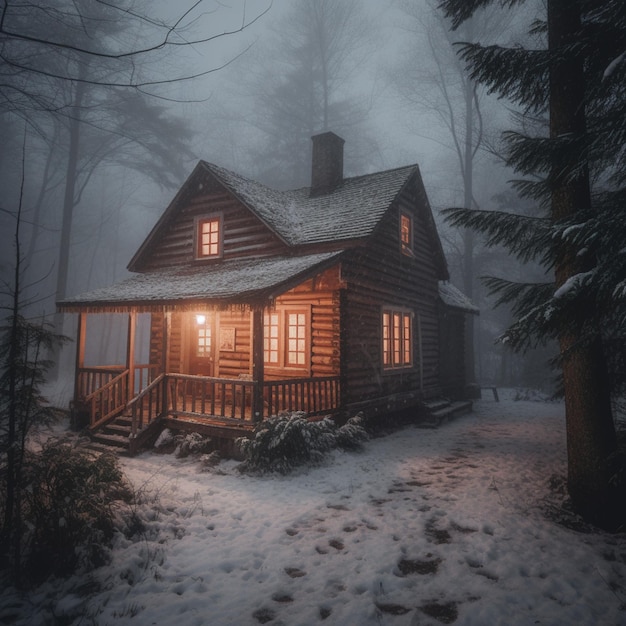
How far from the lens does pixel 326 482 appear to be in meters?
7.25

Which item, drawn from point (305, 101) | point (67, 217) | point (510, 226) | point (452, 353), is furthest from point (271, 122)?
point (510, 226)

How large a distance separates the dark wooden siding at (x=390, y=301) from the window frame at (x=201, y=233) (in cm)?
491

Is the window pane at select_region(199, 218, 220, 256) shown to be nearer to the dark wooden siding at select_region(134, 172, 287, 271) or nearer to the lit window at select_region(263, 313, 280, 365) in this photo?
the dark wooden siding at select_region(134, 172, 287, 271)

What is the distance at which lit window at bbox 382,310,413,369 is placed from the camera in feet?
42.2

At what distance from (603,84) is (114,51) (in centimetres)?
2525

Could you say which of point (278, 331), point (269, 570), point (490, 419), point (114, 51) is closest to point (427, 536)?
point (269, 570)

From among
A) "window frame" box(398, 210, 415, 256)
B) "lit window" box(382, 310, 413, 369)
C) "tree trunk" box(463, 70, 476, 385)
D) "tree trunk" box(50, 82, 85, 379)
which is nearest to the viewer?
"lit window" box(382, 310, 413, 369)

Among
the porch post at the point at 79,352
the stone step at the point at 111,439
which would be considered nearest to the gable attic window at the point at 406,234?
the stone step at the point at 111,439

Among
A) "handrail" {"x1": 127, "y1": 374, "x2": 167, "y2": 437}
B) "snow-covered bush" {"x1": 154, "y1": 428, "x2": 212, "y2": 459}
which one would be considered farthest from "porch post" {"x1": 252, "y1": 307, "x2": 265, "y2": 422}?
"handrail" {"x1": 127, "y1": 374, "x2": 167, "y2": 437}

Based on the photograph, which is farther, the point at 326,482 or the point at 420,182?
the point at 420,182

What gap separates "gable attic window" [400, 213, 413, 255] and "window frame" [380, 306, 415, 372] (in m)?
2.12

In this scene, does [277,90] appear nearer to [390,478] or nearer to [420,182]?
[420,182]

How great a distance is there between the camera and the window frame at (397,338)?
1275 centimetres

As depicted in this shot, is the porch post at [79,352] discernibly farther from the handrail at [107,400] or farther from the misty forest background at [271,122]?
the misty forest background at [271,122]
